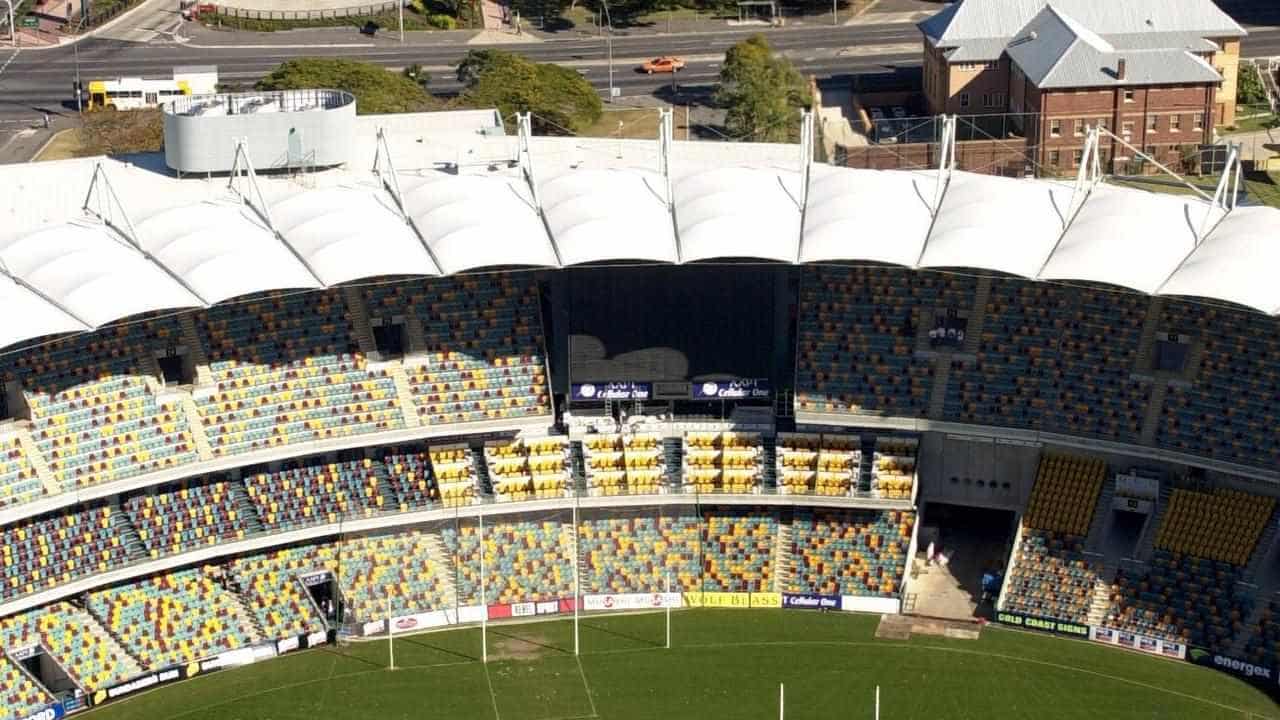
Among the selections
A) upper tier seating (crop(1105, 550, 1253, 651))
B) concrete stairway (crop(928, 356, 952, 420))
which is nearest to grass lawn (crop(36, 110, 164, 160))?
concrete stairway (crop(928, 356, 952, 420))

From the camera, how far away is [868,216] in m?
70.8

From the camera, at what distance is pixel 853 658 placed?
71062 mm

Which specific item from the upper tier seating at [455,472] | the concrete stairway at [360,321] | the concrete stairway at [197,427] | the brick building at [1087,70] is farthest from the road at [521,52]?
the concrete stairway at [197,427]

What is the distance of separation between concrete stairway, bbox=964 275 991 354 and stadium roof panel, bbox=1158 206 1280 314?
9947mm

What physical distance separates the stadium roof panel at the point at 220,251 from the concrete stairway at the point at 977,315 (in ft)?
82.8

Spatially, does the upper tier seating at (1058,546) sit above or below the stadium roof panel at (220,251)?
below

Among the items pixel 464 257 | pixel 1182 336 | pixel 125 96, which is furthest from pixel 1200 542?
pixel 125 96

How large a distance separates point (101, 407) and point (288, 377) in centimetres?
700

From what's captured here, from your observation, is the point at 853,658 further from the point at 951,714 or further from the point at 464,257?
the point at 464,257

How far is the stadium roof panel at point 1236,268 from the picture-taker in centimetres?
6481

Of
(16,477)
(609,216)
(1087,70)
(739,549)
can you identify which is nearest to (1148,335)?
(739,549)

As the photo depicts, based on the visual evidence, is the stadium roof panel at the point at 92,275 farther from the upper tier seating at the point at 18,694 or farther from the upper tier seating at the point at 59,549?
the upper tier seating at the point at 18,694

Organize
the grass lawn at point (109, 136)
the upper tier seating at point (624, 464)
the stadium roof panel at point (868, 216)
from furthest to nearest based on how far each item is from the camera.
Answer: the grass lawn at point (109, 136) < the upper tier seating at point (624, 464) < the stadium roof panel at point (868, 216)

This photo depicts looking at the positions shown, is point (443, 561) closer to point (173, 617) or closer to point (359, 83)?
point (173, 617)
